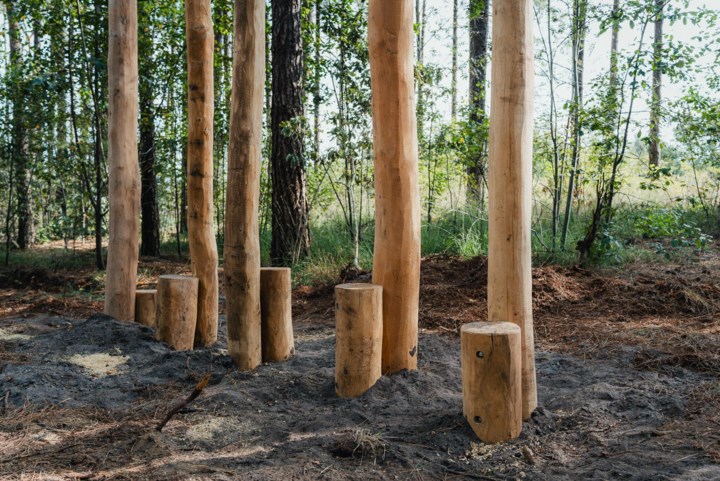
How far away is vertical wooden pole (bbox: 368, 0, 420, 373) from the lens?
3.79 meters

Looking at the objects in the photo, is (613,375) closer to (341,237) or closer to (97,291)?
(341,237)

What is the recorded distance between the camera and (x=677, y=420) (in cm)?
325

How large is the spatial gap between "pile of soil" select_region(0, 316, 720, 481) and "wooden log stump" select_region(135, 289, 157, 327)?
A: 28.2 inches

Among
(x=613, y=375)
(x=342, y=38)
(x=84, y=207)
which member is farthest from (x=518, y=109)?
(x=84, y=207)

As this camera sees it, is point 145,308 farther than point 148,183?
No

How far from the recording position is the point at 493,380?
115 inches

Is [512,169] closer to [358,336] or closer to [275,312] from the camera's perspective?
[358,336]

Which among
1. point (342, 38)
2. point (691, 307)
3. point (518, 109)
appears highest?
point (342, 38)

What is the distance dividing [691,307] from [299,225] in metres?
4.78

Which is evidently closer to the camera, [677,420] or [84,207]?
[677,420]

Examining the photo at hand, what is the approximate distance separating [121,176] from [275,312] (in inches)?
82.1

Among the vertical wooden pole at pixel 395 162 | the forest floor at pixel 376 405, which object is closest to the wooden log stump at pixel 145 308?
the forest floor at pixel 376 405

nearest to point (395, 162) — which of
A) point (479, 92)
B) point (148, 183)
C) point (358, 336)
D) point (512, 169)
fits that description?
point (512, 169)

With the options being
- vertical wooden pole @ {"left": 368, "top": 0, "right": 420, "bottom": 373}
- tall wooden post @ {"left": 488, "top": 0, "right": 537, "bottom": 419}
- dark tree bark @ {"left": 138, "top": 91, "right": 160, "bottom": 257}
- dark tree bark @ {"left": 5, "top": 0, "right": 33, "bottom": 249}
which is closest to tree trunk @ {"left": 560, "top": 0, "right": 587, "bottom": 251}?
vertical wooden pole @ {"left": 368, "top": 0, "right": 420, "bottom": 373}
